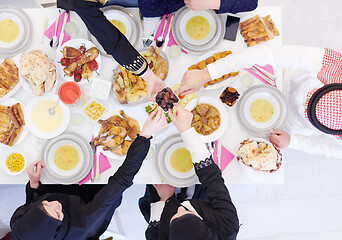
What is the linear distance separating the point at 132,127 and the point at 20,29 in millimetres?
939

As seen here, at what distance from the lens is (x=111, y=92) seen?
1761 millimetres

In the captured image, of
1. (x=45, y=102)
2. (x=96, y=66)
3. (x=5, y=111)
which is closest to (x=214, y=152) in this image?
(x=96, y=66)

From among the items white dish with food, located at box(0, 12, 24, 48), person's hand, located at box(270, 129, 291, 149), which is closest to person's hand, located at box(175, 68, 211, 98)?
person's hand, located at box(270, 129, 291, 149)

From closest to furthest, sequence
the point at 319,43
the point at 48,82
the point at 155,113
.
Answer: the point at 155,113 → the point at 48,82 → the point at 319,43

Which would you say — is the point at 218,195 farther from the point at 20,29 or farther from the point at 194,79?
the point at 20,29

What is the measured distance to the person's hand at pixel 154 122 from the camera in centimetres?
154

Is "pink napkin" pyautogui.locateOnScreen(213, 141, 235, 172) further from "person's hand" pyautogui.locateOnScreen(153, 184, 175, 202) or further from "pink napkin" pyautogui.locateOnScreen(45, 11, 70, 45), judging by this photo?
"pink napkin" pyautogui.locateOnScreen(45, 11, 70, 45)

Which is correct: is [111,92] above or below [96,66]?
below

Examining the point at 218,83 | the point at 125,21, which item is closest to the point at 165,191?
the point at 218,83

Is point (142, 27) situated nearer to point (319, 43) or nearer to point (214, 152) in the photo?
point (214, 152)

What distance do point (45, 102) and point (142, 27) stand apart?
0.75 metres

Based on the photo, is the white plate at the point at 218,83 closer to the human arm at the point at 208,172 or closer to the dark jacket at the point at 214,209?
the human arm at the point at 208,172

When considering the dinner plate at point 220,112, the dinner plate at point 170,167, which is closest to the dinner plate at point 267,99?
the dinner plate at point 220,112

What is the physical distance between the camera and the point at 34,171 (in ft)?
5.52
